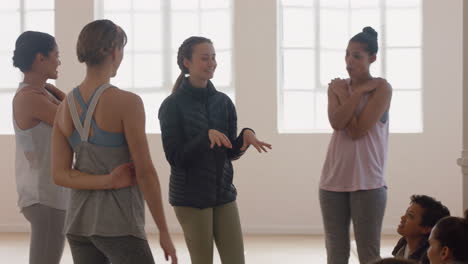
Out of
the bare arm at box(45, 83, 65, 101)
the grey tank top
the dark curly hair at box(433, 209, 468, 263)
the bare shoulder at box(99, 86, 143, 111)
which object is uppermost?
the bare arm at box(45, 83, 65, 101)

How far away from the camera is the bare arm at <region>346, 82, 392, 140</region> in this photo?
149 inches

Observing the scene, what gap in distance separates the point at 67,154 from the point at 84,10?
581 centimetres

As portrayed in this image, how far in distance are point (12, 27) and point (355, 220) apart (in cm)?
599

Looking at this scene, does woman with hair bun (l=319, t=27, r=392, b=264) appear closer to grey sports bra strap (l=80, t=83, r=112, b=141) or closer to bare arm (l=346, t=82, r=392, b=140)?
bare arm (l=346, t=82, r=392, b=140)

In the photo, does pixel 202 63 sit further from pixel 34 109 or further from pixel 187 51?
pixel 34 109

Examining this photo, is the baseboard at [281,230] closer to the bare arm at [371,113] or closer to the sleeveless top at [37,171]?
the bare arm at [371,113]

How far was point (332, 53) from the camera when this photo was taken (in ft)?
27.0

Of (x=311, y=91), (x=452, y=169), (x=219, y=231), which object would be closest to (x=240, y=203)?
(x=311, y=91)

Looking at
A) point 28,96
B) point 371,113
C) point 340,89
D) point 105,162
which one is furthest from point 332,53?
point 105,162

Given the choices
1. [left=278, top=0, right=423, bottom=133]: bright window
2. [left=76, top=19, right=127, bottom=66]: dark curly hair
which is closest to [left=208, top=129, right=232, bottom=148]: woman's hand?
[left=76, top=19, right=127, bottom=66]: dark curly hair

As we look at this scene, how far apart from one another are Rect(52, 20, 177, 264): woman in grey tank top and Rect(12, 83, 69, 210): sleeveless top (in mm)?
549

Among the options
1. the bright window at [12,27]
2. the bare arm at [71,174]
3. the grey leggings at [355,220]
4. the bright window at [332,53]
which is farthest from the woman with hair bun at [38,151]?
the bright window at [12,27]

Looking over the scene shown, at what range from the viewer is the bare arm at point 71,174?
249 centimetres

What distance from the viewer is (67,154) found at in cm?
261
